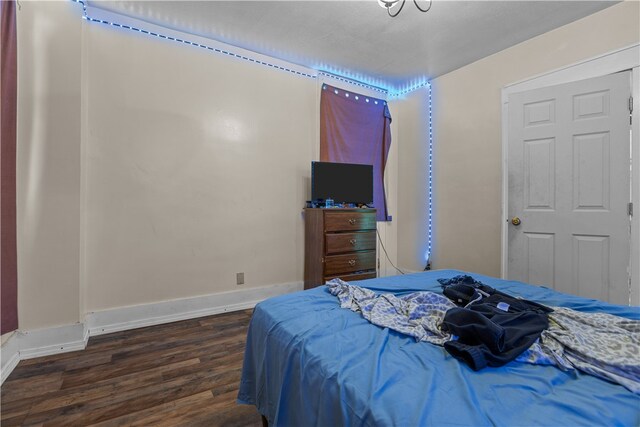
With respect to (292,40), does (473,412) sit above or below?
below

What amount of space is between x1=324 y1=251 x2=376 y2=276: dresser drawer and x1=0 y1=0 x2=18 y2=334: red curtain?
2342mm

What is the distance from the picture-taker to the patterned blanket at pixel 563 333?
784 mm

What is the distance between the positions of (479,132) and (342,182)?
161 cm

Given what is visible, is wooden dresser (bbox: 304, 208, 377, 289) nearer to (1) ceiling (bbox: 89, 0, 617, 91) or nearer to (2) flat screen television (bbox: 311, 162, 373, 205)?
(2) flat screen television (bbox: 311, 162, 373, 205)

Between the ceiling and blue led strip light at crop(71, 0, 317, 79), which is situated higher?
the ceiling

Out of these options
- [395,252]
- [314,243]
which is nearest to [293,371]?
[314,243]

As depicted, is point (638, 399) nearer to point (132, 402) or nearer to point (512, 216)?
point (132, 402)

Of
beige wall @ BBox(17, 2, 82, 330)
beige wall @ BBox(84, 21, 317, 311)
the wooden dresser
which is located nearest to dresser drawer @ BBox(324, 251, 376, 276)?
the wooden dresser

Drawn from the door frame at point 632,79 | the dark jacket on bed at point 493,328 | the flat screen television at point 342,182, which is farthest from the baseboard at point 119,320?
the door frame at point 632,79

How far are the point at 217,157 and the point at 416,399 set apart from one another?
9.00 ft

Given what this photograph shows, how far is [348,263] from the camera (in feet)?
10.1

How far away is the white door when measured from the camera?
7.35 ft

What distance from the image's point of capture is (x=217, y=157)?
288cm

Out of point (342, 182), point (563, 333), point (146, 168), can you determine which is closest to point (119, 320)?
point (146, 168)
